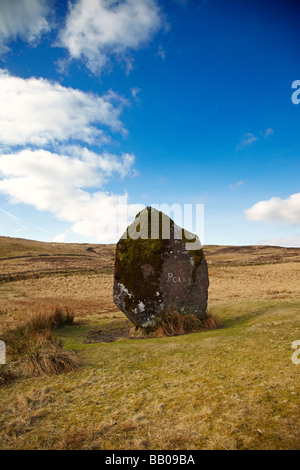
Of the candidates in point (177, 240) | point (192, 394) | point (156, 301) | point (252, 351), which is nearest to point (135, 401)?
point (192, 394)

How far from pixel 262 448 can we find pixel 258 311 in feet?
25.7

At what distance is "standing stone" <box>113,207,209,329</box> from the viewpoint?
9273 mm

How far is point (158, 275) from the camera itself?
30.8 ft

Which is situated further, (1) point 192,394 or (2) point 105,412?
(1) point 192,394

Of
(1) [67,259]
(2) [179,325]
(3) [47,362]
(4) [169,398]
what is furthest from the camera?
(1) [67,259]

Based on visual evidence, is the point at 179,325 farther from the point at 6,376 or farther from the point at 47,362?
the point at 6,376

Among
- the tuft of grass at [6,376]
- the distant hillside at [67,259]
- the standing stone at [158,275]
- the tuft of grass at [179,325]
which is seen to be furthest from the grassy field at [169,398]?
the distant hillside at [67,259]

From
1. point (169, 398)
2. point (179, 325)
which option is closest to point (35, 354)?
point (169, 398)

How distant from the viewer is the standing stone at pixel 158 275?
30.4 ft

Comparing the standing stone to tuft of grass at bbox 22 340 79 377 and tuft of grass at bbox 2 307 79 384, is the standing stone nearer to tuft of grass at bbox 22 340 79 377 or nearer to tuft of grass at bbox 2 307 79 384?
tuft of grass at bbox 2 307 79 384

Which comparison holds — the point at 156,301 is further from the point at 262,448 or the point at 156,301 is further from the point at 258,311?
the point at 262,448

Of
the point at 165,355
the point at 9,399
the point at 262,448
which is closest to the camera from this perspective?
the point at 262,448

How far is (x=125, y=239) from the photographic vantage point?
1027 cm

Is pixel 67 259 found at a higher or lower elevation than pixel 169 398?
lower
